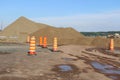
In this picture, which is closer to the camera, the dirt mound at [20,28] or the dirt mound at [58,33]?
the dirt mound at [58,33]

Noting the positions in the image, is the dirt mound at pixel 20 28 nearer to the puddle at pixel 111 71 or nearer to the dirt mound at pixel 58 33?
the dirt mound at pixel 58 33

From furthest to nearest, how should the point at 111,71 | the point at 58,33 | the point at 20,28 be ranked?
the point at 20,28, the point at 58,33, the point at 111,71

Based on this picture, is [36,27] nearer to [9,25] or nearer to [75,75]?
[9,25]

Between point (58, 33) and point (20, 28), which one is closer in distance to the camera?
point (58, 33)

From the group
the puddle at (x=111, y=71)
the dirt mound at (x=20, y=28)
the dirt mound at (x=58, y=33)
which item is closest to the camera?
the puddle at (x=111, y=71)

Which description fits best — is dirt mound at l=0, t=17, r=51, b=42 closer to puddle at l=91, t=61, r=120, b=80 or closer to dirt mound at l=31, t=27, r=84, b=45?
dirt mound at l=31, t=27, r=84, b=45

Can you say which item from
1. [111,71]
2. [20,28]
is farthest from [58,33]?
[111,71]

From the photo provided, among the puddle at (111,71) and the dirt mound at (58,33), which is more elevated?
the dirt mound at (58,33)

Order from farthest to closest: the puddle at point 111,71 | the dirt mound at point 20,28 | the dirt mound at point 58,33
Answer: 1. the dirt mound at point 20,28
2. the dirt mound at point 58,33
3. the puddle at point 111,71

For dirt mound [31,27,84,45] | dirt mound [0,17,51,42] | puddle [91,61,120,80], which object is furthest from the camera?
dirt mound [0,17,51,42]

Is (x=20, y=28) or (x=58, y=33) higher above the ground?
(x=20, y=28)

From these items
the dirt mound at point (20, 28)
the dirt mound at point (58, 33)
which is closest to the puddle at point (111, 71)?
the dirt mound at point (58, 33)

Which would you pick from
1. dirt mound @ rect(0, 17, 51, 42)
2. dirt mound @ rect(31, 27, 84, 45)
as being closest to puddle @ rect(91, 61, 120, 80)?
dirt mound @ rect(31, 27, 84, 45)

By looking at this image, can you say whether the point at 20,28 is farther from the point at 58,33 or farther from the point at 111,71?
the point at 111,71
